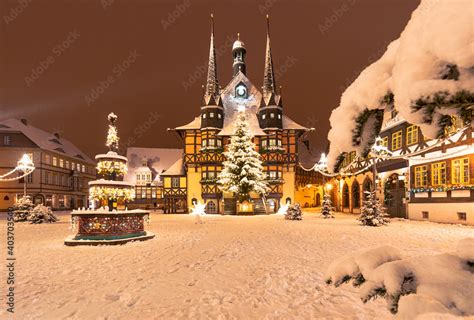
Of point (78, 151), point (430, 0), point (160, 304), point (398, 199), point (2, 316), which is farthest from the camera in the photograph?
point (78, 151)

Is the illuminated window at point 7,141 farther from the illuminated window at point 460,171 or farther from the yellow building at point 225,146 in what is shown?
the illuminated window at point 460,171

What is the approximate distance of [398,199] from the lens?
72.8 ft

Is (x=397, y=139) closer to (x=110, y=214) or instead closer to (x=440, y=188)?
(x=440, y=188)

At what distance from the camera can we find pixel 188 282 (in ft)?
19.9

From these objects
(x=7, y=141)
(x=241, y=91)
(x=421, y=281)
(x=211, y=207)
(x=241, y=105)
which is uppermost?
(x=241, y=91)

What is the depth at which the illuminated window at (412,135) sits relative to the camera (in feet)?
65.7

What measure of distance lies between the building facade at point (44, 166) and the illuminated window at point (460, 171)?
1846 inches

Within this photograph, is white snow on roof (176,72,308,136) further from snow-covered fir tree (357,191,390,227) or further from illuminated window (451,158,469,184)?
illuminated window (451,158,469,184)

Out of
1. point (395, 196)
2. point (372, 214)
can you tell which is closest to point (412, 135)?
point (395, 196)

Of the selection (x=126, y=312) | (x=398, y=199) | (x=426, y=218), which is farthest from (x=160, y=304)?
(x=398, y=199)

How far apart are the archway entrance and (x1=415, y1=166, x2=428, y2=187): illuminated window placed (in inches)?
54.2

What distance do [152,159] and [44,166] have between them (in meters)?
15.2

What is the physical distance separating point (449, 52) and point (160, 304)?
5213 millimetres

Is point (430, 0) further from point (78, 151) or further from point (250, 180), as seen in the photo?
point (78, 151)
